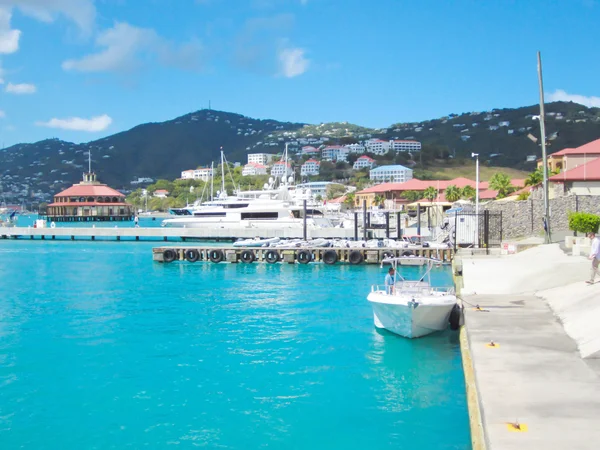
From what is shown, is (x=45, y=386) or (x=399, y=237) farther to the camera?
(x=399, y=237)

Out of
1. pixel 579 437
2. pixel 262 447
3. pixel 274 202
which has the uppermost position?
pixel 274 202

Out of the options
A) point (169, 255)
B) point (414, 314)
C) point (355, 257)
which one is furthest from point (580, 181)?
point (169, 255)

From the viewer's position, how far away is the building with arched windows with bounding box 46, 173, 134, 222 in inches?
6206

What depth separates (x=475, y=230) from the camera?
4616 centimetres

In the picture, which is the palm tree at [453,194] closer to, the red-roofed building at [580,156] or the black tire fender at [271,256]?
the red-roofed building at [580,156]

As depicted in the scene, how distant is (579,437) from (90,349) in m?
16.8

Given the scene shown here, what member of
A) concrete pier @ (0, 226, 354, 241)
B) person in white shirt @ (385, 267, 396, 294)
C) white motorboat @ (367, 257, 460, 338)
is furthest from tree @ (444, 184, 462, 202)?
white motorboat @ (367, 257, 460, 338)

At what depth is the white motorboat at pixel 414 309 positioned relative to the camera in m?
20.7

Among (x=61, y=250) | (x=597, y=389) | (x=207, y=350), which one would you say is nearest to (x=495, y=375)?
(x=597, y=389)

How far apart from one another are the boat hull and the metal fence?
2438cm

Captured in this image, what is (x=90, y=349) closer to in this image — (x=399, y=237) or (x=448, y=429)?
(x=448, y=429)

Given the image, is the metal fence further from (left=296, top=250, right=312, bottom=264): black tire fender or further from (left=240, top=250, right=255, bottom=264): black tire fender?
(left=240, top=250, right=255, bottom=264): black tire fender

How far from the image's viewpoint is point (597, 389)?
11.4m

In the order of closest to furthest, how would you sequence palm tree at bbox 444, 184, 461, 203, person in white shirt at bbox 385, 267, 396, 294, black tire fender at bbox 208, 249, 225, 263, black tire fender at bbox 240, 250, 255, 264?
person in white shirt at bbox 385, 267, 396, 294 < black tire fender at bbox 240, 250, 255, 264 < black tire fender at bbox 208, 249, 225, 263 < palm tree at bbox 444, 184, 461, 203
